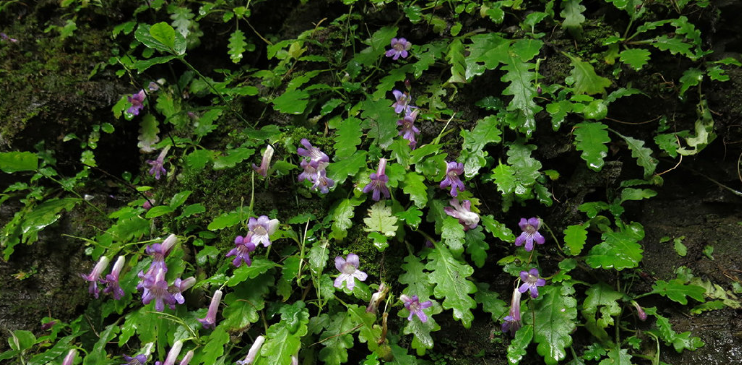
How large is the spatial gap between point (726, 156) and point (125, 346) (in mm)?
4278

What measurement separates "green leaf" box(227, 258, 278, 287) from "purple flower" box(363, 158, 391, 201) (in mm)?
714

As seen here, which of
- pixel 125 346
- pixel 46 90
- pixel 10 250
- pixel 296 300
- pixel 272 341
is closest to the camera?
pixel 272 341

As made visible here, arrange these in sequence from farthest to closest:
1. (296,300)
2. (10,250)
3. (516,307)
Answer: (10,250) → (296,300) → (516,307)

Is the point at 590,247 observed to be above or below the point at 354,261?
below

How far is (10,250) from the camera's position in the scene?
2.98 m

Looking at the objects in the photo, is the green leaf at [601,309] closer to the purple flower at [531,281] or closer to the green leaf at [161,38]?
the purple flower at [531,281]

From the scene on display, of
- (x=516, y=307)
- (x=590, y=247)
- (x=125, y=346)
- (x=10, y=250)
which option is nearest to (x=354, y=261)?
(x=516, y=307)

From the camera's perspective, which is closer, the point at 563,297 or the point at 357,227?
the point at 563,297

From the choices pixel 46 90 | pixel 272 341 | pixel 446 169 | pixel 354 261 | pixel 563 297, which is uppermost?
pixel 46 90

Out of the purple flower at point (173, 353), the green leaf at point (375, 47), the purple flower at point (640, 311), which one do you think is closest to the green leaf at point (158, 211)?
the purple flower at point (173, 353)

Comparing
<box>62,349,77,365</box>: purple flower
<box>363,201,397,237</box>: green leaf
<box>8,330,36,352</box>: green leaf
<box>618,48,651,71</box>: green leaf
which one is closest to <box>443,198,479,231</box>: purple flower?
<box>363,201,397,237</box>: green leaf

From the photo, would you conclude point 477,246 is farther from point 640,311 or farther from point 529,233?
point 640,311

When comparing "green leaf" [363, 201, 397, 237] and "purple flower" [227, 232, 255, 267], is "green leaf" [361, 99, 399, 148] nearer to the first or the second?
"green leaf" [363, 201, 397, 237]

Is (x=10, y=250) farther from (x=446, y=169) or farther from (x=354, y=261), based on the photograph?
(x=446, y=169)
